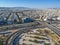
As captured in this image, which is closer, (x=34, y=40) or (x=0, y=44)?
(x=0, y=44)

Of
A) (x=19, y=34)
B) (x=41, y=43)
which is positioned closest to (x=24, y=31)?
(x=19, y=34)

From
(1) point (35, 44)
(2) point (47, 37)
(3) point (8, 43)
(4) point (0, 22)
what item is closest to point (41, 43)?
(1) point (35, 44)

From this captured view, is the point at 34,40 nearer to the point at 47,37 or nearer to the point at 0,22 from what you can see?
the point at 47,37

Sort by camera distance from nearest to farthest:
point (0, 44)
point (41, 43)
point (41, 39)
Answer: point (0, 44) < point (41, 43) < point (41, 39)

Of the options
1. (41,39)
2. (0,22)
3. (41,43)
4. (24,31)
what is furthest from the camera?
(0,22)

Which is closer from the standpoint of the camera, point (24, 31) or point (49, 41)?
point (49, 41)

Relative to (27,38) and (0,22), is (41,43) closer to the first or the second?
(27,38)

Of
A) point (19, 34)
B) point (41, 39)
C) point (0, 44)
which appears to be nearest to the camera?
point (0, 44)

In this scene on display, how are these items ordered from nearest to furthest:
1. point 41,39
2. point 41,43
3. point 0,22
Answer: point 41,43
point 41,39
point 0,22

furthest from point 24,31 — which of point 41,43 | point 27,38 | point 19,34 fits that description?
point 41,43
